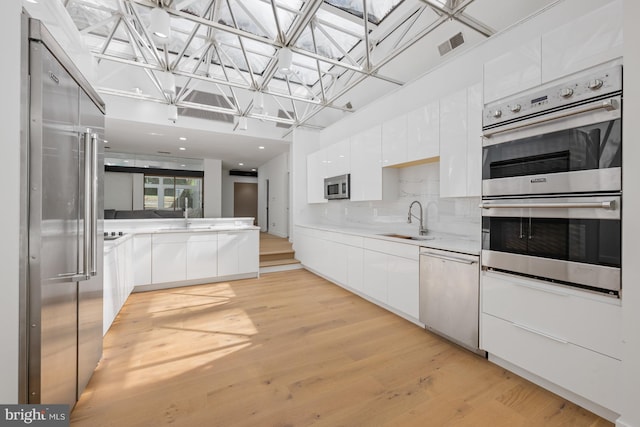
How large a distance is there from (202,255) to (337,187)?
251 cm

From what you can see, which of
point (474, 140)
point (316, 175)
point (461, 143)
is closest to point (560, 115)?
point (474, 140)

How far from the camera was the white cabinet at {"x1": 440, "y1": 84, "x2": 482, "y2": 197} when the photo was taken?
2342mm

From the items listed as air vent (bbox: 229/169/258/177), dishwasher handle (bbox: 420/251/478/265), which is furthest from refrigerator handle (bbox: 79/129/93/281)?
air vent (bbox: 229/169/258/177)

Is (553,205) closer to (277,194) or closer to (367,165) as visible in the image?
(367,165)

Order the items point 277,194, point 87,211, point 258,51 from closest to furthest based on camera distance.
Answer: point 87,211 → point 258,51 → point 277,194

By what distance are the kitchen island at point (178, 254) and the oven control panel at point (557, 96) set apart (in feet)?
12.4

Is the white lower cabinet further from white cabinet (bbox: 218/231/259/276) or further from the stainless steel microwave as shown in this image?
white cabinet (bbox: 218/231/259/276)

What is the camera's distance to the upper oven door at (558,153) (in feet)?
4.73

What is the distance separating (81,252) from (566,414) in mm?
2981

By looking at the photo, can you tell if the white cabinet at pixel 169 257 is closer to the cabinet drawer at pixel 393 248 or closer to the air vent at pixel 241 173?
the cabinet drawer at pixel 393 248

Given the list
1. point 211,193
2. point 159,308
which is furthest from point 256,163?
point 159,308

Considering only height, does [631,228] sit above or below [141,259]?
above

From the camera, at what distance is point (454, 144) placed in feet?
8.34

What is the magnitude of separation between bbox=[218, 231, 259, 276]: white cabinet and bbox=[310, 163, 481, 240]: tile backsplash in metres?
1.83
